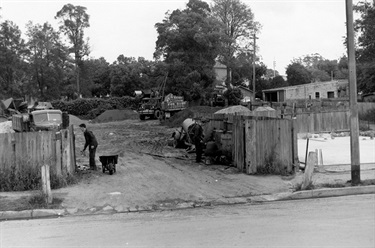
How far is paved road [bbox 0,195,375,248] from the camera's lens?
6320 mm

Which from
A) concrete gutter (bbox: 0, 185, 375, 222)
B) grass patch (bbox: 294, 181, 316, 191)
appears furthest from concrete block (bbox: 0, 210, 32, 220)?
grass patch (bbox: 294, 181, 316, 191)

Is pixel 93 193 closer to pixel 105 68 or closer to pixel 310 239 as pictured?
pixel 310 239

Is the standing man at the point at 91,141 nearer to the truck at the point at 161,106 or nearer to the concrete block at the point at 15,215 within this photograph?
the concrete block at the point at 15,215

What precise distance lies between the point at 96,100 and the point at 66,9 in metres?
16.3

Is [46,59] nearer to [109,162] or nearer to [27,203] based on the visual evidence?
[109,162]

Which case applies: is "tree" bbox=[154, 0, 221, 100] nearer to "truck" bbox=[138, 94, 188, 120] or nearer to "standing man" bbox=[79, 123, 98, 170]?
"truck" bbox=[138, 94, 188, 120]

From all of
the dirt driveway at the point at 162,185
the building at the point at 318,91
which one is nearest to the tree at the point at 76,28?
the building at the point at 318,91

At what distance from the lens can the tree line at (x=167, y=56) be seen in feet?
153

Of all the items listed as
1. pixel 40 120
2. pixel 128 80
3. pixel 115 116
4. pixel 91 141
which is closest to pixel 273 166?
pixel 91 141

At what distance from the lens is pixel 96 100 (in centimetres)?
6062

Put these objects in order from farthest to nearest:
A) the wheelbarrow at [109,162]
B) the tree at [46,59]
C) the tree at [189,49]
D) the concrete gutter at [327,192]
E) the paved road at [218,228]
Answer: the tree at [46,59]
the tree at [189,49]
the wheelbarrow at [109,162]
the concrete gutter at [327,192]
the paved road at [218,228]

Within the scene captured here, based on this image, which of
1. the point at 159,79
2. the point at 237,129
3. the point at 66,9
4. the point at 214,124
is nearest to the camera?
the point at 237,129

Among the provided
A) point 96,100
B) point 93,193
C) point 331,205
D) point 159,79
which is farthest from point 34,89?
point 331,205

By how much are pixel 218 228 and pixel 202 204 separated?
2263 mm
